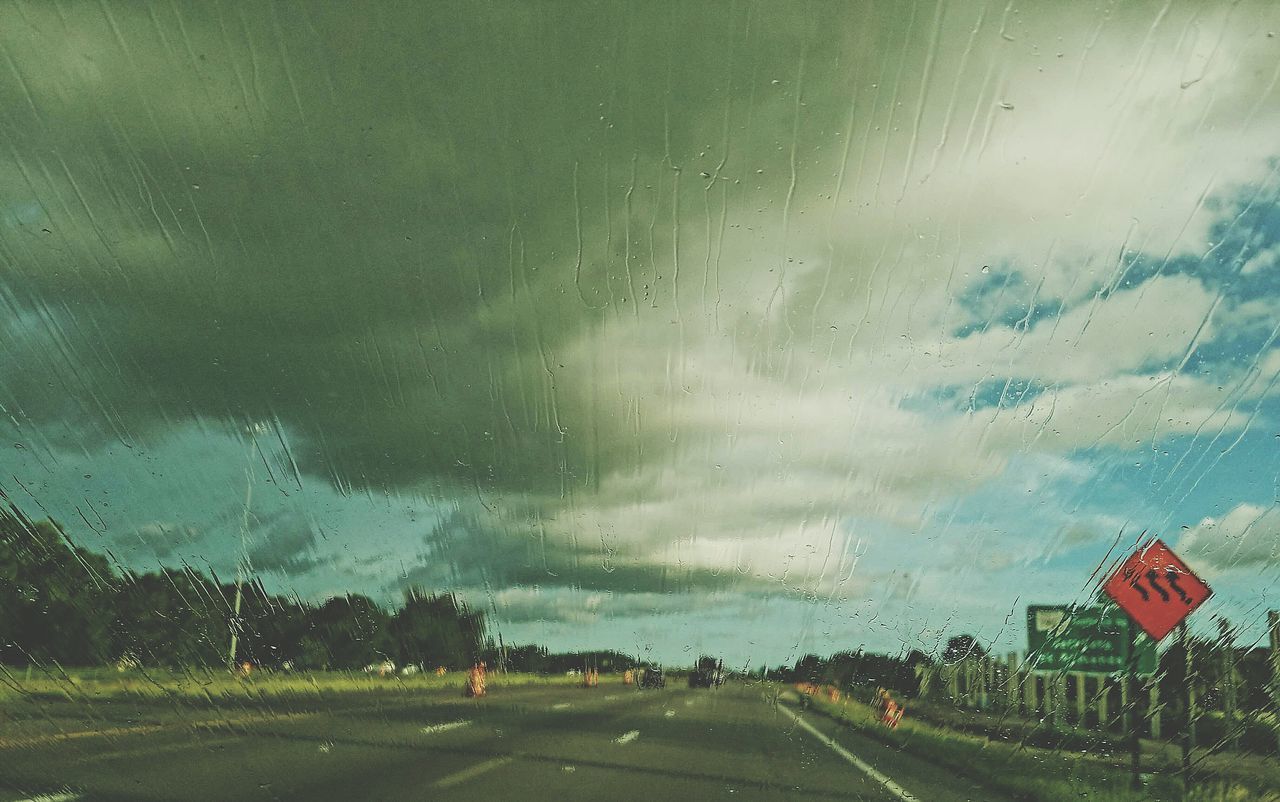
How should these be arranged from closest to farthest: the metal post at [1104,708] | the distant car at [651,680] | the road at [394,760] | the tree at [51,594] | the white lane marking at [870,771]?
the tree at [51,594] → the metal post at [1104,708] → the road at [394,760] → the white lane marking at [870,771] → the distant car at [651,680]

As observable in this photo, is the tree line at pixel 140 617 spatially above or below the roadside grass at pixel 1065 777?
above

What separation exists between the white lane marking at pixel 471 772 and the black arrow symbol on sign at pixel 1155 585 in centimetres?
632

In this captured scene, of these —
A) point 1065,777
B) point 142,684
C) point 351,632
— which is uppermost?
point 351,632

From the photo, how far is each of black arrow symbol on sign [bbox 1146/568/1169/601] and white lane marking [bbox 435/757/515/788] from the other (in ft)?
20.7

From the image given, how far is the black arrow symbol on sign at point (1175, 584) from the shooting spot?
729cm

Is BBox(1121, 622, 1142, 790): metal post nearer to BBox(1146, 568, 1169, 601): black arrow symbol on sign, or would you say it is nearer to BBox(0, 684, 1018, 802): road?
BBox(1146, 568, 1169, 601): black arrow symbol on sign

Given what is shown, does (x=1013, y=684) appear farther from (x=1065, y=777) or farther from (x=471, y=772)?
(x=471, y=772)

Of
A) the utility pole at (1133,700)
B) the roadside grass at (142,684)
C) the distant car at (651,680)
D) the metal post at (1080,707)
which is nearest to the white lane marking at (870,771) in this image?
the utility pole at (1133,700)

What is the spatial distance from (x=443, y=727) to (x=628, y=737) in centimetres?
303

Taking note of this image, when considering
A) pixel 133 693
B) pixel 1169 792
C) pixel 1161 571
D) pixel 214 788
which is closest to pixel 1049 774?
pixel 1169 792

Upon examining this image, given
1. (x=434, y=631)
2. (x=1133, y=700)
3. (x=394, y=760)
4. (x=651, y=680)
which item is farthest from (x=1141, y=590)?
(x=651, y=680)

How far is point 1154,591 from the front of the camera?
24.1ft

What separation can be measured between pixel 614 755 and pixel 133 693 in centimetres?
801

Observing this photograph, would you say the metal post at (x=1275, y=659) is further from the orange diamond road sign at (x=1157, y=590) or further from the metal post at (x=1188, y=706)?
the orange diamond road sign at (x=1157, y=590)
